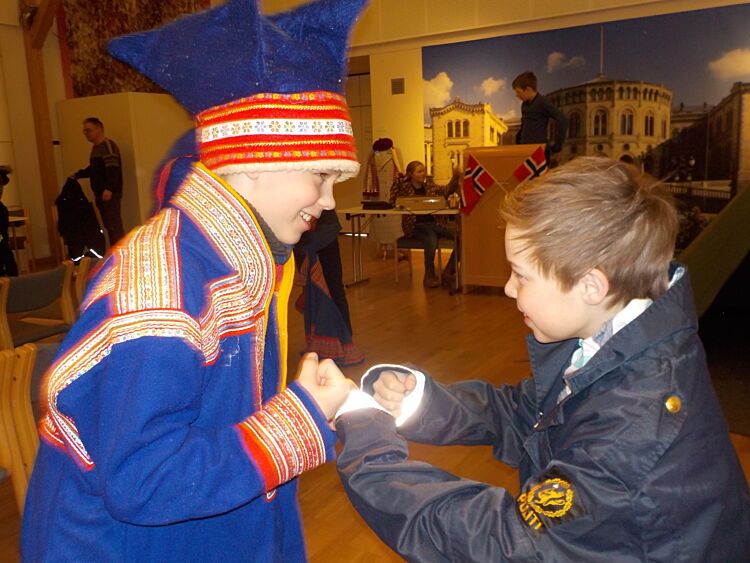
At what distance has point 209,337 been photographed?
0.86 meters

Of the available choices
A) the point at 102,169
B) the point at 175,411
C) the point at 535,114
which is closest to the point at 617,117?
the point at 535,114

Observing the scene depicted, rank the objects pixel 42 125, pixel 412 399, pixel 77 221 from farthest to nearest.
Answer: pixel 42 125 < pixel 77 221 < pixel 412 399

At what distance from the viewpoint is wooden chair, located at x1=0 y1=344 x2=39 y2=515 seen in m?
1.92

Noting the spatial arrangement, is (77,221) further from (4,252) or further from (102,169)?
(4,252)

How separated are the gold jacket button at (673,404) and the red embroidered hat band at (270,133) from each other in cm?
59

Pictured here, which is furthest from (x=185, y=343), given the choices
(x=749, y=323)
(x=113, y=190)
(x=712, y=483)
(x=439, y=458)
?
(x=113, y=190)

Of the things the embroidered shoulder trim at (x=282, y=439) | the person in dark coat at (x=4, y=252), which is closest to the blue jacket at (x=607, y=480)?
the embroidered shoulder trim at (x=282, y=439)

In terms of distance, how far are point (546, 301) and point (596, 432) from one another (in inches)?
10.2

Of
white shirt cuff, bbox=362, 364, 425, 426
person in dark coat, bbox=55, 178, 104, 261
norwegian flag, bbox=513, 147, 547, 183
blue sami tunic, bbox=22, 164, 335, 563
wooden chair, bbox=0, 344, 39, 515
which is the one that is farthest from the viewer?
person in dark coat, bbox=55, 178, 104, 261

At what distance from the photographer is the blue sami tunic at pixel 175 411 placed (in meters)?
0.76

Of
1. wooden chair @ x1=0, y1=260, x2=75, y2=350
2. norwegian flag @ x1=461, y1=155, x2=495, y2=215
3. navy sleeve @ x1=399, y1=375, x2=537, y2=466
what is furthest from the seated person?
navy sleeve @ x1=399, y1=375, x2=537, y2=466

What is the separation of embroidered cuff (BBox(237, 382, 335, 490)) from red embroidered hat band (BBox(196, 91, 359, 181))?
1.09 feet

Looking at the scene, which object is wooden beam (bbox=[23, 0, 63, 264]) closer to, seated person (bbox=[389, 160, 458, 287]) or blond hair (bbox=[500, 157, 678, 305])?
seated person (bbox=[389, 160, 458, 287])

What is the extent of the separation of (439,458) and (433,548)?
2162mm
